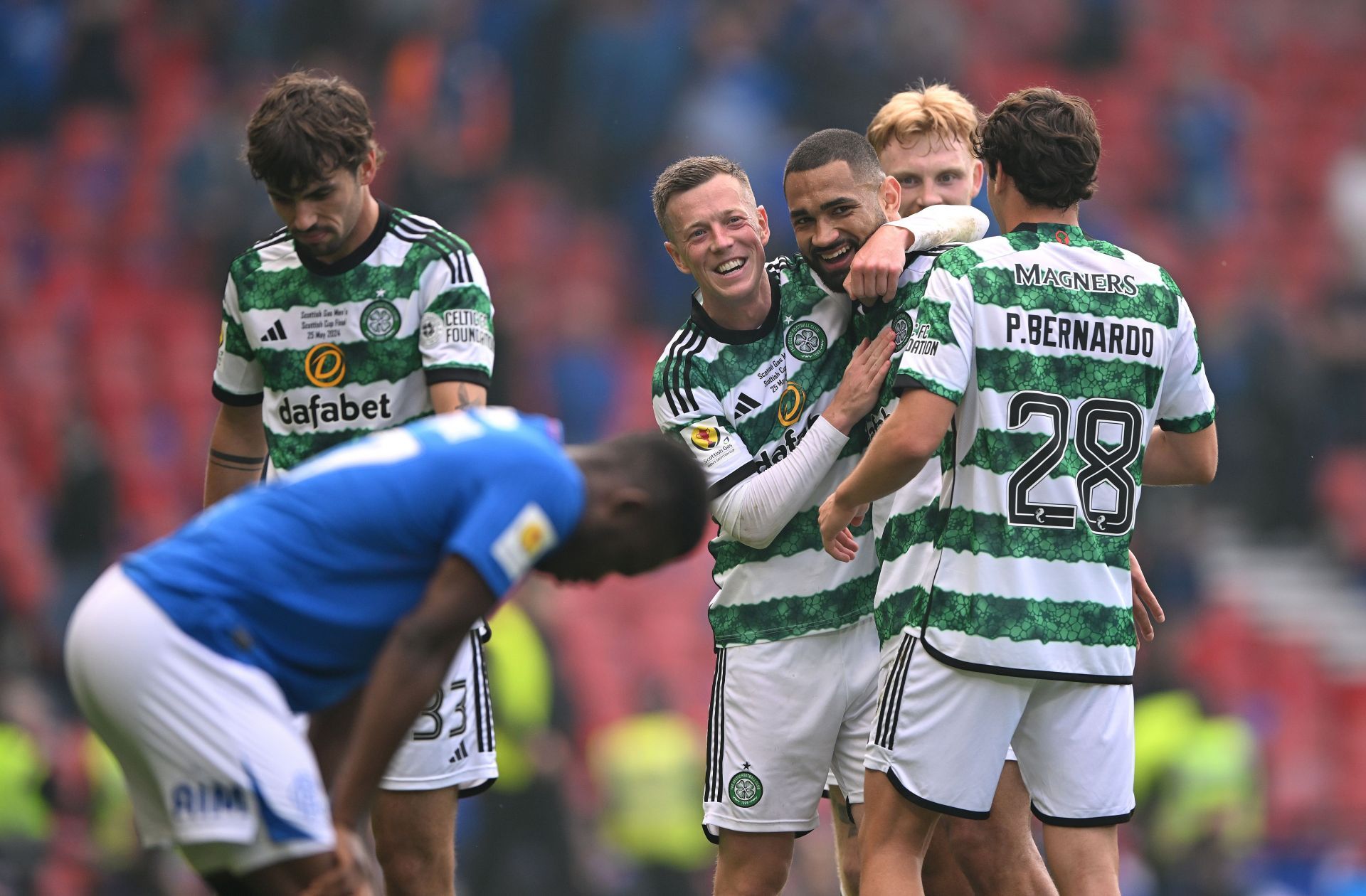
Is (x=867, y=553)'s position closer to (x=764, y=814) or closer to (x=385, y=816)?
(x=764, y=814)

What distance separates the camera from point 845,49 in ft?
45.5

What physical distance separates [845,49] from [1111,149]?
2687mm

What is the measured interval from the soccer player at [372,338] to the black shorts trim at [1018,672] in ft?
4.33

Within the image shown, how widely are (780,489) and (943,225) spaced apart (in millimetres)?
890

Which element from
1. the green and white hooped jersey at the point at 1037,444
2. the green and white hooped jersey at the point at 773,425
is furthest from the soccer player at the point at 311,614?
the green and white hooped jersey at the point at 773,425

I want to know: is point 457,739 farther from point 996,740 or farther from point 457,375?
point 996,740

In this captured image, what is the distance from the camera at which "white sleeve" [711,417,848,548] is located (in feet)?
14.6

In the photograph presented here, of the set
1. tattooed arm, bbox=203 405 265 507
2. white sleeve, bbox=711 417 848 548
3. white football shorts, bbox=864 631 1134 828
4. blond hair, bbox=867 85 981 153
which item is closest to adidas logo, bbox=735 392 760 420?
white sleeve, bbox=711 417 848 548

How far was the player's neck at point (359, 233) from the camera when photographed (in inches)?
182

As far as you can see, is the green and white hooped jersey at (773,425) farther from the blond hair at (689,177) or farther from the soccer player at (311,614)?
the soccer player at (311,614)

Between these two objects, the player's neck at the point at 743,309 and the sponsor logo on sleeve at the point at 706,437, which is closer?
the sponsor logo on sleeve at the point at 706,437

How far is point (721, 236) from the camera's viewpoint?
15.3ft

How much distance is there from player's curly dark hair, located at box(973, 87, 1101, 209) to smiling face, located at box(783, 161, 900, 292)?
0.54 m

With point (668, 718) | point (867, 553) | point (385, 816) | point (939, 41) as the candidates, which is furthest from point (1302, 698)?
Result: point (385, 816)
